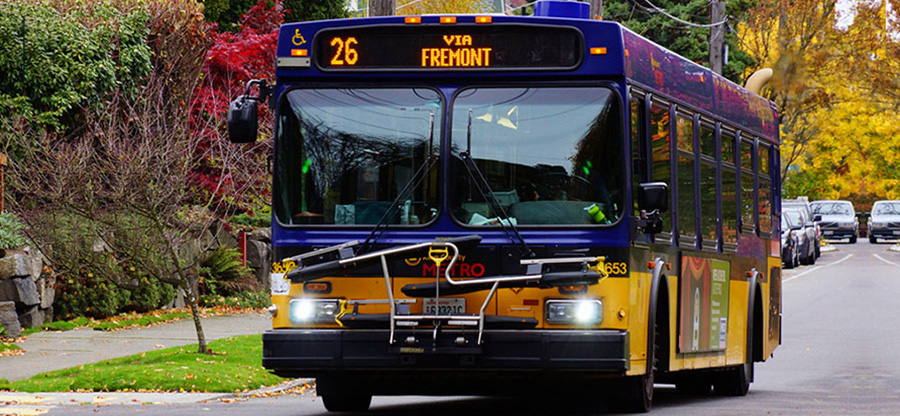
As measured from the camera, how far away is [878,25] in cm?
4678

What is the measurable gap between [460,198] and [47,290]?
12046 mm

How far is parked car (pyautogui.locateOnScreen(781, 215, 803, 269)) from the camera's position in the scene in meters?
41.8

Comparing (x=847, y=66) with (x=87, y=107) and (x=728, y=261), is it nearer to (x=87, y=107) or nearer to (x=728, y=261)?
(x=87, y=107)

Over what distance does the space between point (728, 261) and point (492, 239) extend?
4.62m

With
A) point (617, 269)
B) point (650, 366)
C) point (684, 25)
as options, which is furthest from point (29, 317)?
point (684, 25)

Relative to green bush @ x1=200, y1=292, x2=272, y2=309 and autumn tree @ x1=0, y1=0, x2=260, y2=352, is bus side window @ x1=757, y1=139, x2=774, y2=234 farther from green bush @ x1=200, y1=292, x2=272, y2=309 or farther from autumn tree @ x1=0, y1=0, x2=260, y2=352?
green bush @ x1=200, y1=292, x2=272, y2=309

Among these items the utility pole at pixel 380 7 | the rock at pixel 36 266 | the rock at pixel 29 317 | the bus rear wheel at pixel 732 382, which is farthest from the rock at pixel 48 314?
the bus rear wheel at pixel 732 382

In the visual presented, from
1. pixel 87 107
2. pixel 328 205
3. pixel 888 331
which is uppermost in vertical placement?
pixel 87 107

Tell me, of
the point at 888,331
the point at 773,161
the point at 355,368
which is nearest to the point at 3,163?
the point at 773,161

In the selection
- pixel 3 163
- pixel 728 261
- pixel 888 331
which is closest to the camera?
pixel 728 261

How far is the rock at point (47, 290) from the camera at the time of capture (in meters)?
20.6

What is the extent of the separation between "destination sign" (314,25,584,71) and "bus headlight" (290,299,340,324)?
1.60 meters

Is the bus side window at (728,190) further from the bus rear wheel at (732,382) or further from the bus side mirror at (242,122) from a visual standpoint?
the bus side mirror at (242,122)

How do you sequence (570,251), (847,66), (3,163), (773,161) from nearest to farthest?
1. (570,251)
2. (773,161)
3. (3,163)
4. (847,66)
